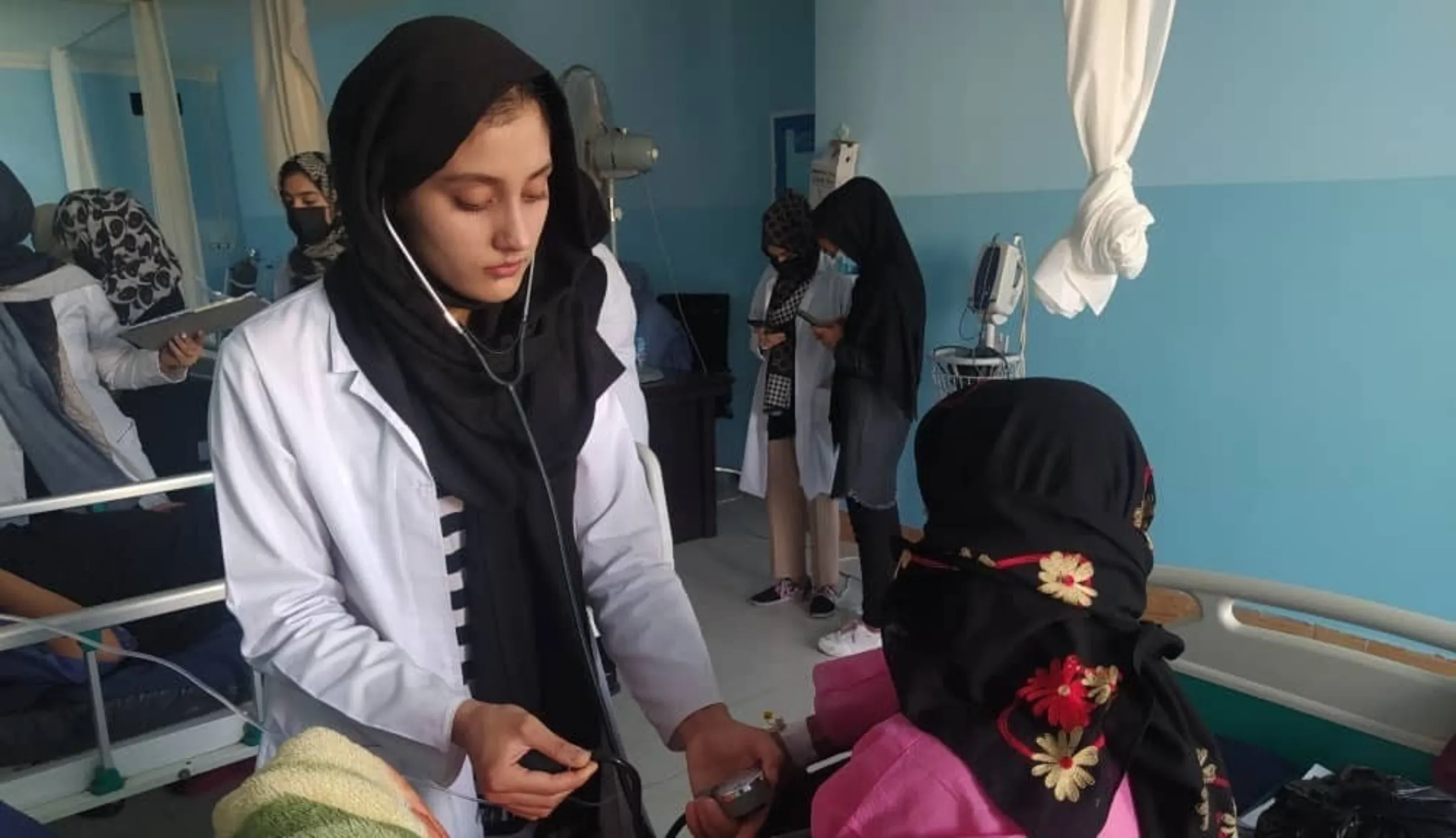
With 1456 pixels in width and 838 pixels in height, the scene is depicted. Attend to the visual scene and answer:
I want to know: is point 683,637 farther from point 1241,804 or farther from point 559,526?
point 1241,804

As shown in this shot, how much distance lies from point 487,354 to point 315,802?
535 mm

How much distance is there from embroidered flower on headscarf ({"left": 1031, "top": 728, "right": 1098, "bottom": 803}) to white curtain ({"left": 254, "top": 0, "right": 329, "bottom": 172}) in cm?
461

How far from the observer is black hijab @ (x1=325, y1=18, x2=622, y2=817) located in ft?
2.63

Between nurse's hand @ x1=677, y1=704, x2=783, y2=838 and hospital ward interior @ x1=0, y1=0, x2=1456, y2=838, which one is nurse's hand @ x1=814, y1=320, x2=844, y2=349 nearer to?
hospital ward interior @ x1=0, y1=0, x2=1456, y2=838

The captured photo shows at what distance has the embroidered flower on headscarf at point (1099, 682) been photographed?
2.54 ft

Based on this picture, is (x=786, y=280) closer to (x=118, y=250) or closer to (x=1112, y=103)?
(x=1112, y=103)

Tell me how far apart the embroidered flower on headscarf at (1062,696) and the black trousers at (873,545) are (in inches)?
85.8

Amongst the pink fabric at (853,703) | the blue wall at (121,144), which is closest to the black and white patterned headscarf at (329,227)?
the pink fabric at (853,703)

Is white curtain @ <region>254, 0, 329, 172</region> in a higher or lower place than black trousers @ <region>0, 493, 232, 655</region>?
higher

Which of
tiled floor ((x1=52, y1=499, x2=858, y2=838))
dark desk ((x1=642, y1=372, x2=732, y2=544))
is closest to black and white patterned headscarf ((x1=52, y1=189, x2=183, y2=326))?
tiled floor ((x1=52, y1=499, x2=858, y2=838))

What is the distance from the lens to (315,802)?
428 mm

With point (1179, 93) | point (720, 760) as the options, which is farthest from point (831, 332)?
point (720, 760)

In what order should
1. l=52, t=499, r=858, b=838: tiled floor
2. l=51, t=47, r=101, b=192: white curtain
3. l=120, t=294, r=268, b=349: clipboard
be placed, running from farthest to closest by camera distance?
l=51, t=47, r=101, b=192: white curtain < l=52, t=499, r=858, b=838: tiled floor < l=120, t=294, r=268, b=349: clipboard

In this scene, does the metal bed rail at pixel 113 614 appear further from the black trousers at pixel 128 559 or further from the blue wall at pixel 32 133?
the blue wall at pixel 32 133
